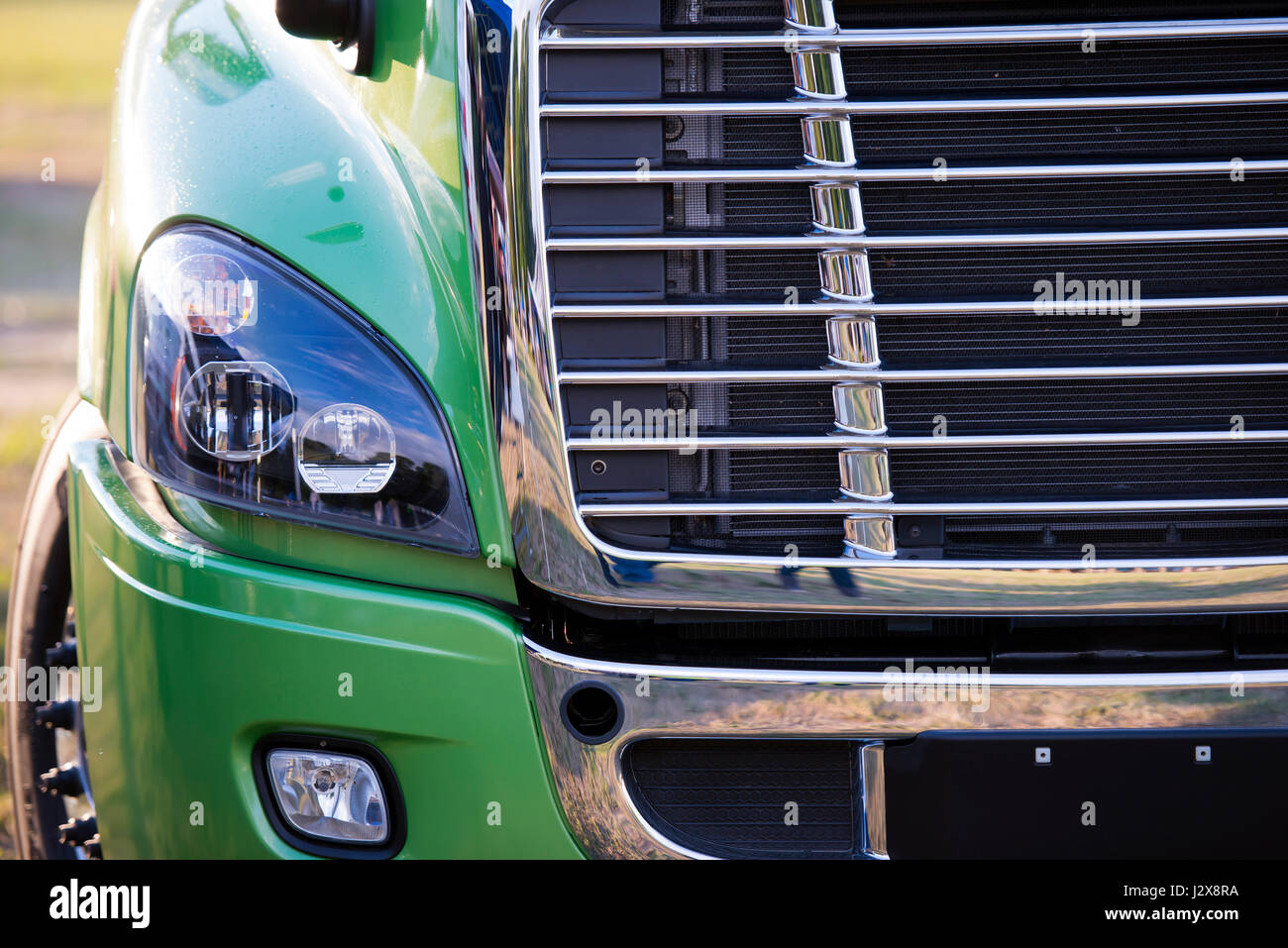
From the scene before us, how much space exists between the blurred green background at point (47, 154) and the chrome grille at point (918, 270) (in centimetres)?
792

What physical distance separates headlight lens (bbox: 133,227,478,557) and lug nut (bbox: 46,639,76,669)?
107 centimetres

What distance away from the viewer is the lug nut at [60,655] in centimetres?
283

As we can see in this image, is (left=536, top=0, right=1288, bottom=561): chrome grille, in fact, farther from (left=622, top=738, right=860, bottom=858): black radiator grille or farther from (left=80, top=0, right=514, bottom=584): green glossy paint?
(left=622, top=738, right=860, bottom=858): black radiator grille

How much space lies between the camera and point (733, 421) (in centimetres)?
206

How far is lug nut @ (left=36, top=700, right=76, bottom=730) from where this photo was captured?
2830mm

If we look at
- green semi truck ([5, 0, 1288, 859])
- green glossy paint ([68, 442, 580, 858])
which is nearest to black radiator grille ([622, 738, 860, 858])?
green semi truck ([5, 0, 1288, 859])

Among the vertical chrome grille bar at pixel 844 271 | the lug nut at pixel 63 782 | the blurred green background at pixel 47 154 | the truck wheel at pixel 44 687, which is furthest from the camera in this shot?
the blurred green background at pixel 47 154

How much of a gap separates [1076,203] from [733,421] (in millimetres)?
670

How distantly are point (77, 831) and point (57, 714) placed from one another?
29 cm

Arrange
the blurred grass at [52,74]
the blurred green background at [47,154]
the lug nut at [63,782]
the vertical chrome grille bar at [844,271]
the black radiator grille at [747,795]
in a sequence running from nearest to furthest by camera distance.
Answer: the vertical chrome grille bar at [844,271] → the black radiator grille at [747,795] → the lug nut at [63,782] → the blurred green background at [47,154] → the blurred grass at [52,74]

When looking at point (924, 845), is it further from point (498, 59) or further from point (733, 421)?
point (498, 59)

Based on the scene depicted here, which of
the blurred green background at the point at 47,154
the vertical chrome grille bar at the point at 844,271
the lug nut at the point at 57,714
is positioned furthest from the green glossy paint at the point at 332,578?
the blurred green background at the point at 47,154

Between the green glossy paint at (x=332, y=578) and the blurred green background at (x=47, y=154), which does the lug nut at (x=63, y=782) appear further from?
the blurred green background at (x=47, y=154)

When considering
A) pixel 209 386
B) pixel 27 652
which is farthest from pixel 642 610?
pixel 27 652
